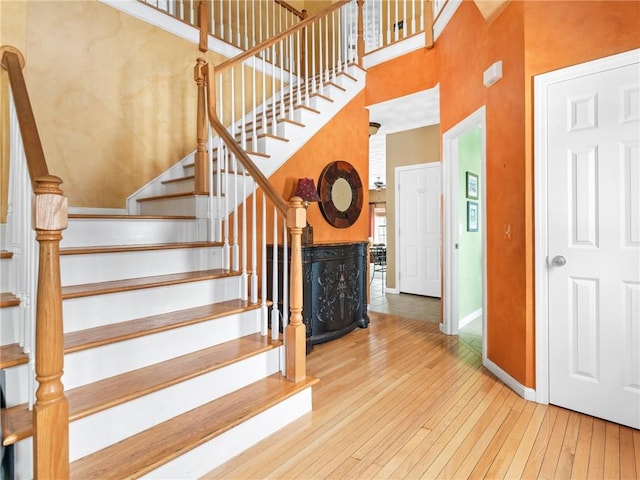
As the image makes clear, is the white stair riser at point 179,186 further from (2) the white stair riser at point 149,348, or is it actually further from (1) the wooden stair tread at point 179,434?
(1) the wooden stair tread at point 179,434

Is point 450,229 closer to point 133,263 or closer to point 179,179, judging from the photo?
point 179,179

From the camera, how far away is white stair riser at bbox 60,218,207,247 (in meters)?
2.34

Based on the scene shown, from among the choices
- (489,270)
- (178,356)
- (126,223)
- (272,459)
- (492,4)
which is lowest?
(272,459)

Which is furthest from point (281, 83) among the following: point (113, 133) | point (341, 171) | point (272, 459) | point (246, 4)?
point (272, 459)

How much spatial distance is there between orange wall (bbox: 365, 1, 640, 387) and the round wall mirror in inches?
63.4

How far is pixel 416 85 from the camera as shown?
4062 millimetres

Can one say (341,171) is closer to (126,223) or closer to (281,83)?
(281,83)

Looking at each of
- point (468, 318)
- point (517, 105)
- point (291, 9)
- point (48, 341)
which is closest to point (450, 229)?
point (468, 318)

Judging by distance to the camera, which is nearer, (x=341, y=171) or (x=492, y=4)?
(x=492, y=4)

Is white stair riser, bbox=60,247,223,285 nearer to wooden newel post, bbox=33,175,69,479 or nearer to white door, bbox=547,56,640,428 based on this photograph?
wooden newel post, bbox=33,175,69,479

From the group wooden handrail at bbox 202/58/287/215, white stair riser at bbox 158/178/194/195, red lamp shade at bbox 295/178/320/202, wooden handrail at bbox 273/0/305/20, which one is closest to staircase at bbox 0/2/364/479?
wooden handrail at bbox 202/58/287/215

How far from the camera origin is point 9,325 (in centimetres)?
162

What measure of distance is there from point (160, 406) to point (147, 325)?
45cm

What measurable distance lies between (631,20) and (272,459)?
2964 millimetres
